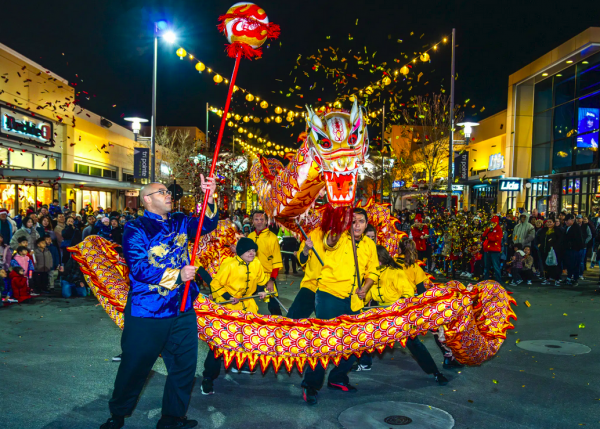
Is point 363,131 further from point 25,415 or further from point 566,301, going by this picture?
point 566,301

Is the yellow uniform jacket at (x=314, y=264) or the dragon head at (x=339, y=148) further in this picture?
the dragon head at (x=339, y=148)

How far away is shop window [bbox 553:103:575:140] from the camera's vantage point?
2350 centimetres

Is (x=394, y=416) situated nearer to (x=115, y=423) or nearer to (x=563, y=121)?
(x=115, y=423)

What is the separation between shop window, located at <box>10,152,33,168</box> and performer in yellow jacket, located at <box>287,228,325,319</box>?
18451 millimetres

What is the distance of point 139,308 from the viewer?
3.62 meters

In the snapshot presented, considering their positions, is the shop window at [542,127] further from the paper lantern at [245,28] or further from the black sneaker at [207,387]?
the black sneaker at [207,387]

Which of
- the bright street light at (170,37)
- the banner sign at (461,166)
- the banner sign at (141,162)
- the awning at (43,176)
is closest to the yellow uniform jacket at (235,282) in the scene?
the bright street light at (170,37)

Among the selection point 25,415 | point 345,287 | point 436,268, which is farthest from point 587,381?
point 436,268

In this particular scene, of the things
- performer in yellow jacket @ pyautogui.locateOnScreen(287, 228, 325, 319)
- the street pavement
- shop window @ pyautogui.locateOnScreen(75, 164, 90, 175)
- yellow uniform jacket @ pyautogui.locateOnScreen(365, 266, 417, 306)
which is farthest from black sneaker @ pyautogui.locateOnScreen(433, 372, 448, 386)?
shop window @ pyautogui.locateOnScreen(75, 164, 90, 175)

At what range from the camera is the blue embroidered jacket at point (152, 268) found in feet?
11.8

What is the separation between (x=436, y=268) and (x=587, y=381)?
9.26 meters

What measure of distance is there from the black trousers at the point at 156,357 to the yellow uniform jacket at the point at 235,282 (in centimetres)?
129

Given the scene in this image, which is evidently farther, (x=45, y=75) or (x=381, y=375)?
(x=45, y=75)

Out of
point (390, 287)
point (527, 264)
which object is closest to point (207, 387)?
point (390, 287)
